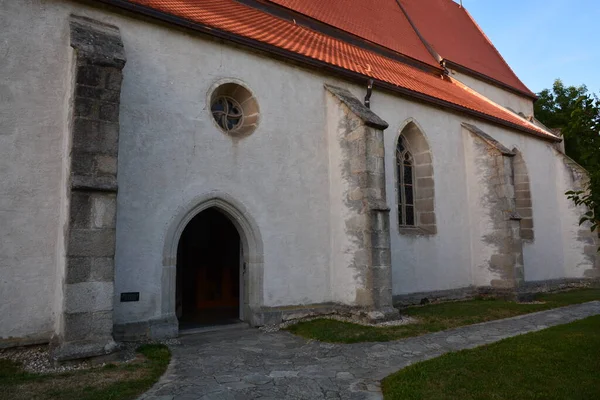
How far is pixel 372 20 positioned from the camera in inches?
612

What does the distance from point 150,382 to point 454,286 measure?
930 centimetres

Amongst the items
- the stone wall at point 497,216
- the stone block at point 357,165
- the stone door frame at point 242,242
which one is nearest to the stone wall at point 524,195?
the stone wall at point 497,216

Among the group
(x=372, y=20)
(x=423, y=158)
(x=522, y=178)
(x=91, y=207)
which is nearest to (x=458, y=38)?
(x=372, y=20)

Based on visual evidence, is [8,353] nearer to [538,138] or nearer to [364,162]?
[364,162]

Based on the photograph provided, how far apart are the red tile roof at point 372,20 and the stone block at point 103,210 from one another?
8.93m

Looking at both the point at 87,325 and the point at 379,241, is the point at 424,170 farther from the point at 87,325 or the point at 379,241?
the point at 87,325

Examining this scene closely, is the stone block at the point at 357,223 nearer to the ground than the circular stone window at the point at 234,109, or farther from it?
nearer to the ground

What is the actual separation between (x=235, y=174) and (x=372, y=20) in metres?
10.4

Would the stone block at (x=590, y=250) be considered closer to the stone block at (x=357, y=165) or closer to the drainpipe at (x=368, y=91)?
the drainpipe at (x=368, y=91)

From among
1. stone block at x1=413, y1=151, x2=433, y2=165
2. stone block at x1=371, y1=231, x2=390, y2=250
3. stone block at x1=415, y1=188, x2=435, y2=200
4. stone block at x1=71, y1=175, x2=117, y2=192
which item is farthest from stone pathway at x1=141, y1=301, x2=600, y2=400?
stone block at x1=413, y1=151, x2=433, y2=165

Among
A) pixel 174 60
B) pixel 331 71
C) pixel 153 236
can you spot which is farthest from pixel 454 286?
pixel 174 60

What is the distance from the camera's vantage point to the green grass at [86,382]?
4414 mm

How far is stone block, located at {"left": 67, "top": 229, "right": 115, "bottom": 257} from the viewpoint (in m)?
5.52

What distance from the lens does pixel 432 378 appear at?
4.88m
